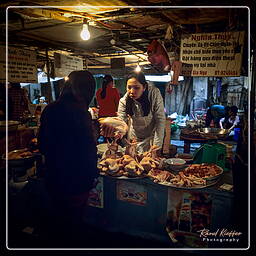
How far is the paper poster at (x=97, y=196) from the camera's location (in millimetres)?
3844

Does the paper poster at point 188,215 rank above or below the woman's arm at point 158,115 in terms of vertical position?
below

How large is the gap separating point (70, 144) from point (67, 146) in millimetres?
47

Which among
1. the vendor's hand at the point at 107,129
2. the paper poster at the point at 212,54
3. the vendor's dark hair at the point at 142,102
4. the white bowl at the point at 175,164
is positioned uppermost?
the paper poster at the point at 212,54

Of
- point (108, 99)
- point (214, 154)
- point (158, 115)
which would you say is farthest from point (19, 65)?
point (214, 154)

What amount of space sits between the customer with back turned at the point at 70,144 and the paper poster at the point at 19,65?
11.9 feet

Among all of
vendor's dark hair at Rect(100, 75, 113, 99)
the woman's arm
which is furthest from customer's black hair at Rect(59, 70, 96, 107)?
vendor's dark hair at Rect(100, 75, 113, 99)

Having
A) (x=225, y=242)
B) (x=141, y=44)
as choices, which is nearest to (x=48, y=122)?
(x=225, y=242)

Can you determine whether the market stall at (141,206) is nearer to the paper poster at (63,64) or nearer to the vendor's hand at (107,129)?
the vendor's hand at (107,129)

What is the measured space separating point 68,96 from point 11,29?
372 cm

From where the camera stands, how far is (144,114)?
4609 mm

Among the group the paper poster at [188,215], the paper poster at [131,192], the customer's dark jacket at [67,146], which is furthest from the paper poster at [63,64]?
the paper poster at [188,215]

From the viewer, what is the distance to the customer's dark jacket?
9.25ft

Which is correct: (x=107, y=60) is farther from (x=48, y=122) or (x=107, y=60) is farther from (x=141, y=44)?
(x=48, y=122)

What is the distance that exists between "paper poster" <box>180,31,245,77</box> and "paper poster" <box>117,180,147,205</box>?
2209 millimetres
